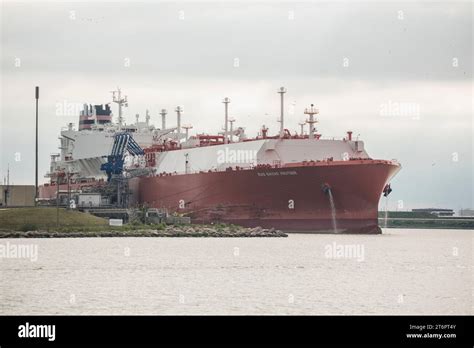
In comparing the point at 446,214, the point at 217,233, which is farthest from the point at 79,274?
the point at 446,214

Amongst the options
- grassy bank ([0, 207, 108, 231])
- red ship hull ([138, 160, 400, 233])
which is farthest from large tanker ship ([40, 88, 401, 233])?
grassy bank ([0, 207, 108, 231])

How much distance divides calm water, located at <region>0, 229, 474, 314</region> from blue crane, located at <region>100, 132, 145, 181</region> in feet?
87.0

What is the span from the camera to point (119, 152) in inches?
3260

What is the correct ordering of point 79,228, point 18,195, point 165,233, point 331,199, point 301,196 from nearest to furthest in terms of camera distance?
point 79,228
point 165,233
point 331,199
point 301,196
point 18,195

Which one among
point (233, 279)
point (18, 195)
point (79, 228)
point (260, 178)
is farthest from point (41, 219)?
point (233, 279)

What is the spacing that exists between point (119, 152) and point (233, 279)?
4614 cm

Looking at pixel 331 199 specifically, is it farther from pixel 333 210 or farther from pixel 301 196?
pixel 301 196

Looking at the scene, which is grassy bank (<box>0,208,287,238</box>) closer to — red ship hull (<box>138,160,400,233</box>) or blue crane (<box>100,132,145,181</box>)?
red ship hull (<box>138,160,400,233</box>)

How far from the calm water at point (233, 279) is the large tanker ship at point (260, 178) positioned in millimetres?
8317

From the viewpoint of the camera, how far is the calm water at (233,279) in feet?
101

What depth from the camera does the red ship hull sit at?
64375 mm

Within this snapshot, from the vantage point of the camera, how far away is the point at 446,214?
130 m

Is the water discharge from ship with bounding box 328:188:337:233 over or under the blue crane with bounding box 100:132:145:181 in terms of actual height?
under
